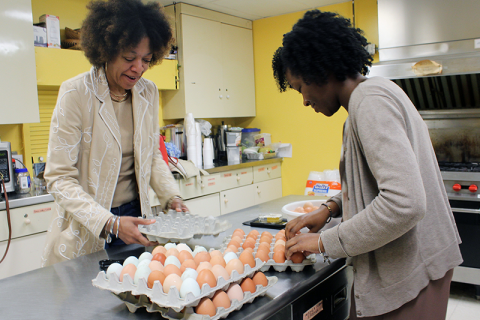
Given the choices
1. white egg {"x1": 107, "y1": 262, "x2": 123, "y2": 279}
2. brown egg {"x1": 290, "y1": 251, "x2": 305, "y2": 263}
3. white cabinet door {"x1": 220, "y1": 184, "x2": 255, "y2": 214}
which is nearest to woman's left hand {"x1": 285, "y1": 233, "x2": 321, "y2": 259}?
brown egg {"x1": 290, "y1": 251, "x2": 305, "y2": 263}

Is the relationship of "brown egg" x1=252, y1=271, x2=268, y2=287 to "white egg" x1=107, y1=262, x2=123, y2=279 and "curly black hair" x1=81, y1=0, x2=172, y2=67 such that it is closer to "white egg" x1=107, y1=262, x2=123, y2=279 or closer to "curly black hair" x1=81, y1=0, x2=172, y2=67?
"white egg" x1=107, y1=262, x2=123, y2=279

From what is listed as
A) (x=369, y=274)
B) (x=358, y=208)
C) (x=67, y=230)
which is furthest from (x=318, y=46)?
(x=67, y=230)

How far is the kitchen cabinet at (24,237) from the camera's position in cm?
239

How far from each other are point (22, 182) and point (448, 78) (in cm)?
326

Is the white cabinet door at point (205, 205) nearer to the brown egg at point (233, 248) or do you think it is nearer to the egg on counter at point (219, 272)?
the brown egg at point (233, 248)

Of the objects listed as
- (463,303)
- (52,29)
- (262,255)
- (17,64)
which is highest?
(52,29)

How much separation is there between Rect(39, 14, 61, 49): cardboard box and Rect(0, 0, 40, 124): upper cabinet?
291mm

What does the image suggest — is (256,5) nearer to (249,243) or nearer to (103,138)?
(103,138)

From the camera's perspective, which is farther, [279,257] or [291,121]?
[291,121]

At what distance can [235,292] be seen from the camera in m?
0.91

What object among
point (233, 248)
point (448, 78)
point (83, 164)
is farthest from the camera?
point (448, 78)

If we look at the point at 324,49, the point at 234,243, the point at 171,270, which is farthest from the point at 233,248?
the point at 324,49

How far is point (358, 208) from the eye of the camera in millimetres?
993

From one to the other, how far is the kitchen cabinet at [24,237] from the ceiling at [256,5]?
2372 millimetres
